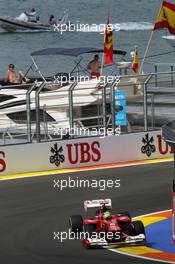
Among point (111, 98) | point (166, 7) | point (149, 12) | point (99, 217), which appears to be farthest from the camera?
point (149, 12)

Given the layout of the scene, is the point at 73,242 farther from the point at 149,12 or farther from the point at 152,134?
the point at 149,12

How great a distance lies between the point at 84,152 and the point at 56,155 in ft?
2.45

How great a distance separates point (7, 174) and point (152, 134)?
167 inches

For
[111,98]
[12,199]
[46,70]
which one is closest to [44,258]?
[12,199]

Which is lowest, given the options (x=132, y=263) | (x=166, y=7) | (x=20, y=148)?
(x=132, y=263)

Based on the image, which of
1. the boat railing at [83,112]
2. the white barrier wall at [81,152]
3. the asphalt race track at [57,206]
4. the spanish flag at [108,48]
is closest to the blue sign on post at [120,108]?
the boat railing at [83,112]

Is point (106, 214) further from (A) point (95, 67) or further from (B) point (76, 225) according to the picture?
(A) point (95, 67)

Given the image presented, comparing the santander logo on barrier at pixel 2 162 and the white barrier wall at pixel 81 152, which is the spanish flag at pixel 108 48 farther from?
the santander logo on barrier at pixel 2 162

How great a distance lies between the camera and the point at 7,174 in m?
25.5

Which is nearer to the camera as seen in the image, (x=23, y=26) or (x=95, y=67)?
(x=95, y=67)

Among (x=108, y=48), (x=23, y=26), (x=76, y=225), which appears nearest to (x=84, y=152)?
(x=108, y=48)

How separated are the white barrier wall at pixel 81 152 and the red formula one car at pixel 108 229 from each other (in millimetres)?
7668

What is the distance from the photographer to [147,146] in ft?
89.9

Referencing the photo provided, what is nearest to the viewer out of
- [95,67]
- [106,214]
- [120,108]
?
[106,214]
